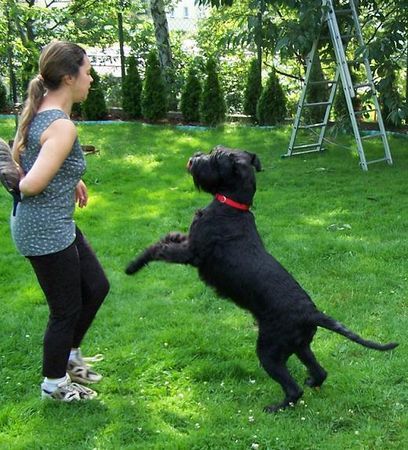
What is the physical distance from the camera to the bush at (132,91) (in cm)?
1245

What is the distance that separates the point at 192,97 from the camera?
12.1 metres

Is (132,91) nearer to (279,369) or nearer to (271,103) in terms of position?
(271,103)

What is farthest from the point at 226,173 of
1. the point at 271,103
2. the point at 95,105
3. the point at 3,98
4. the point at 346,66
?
the point at 3,98

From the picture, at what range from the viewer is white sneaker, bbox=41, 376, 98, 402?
3.48m

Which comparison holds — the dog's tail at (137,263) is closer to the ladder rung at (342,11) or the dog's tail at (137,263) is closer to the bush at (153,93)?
the ladder rung at (342,11)

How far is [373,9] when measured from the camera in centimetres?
968

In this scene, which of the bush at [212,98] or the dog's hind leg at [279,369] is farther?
the bush at [212,98]

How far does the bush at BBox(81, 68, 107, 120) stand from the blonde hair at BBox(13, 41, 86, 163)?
9268 millimetres

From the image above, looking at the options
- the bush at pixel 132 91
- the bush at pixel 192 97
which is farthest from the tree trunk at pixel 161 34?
the bush at pixel 192 97

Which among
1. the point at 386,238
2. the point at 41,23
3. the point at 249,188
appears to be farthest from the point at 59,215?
the point at 41,23

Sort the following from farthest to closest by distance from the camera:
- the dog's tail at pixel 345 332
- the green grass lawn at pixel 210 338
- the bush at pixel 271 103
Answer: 1. the bush at pixel 271 103
2. the green grass lawn at pixel 210 338
3. the dog's tail at pixel 345 332

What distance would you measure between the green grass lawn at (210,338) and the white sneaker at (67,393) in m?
0.05

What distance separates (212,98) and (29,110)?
9027mm

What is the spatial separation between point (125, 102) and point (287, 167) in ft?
15.9
